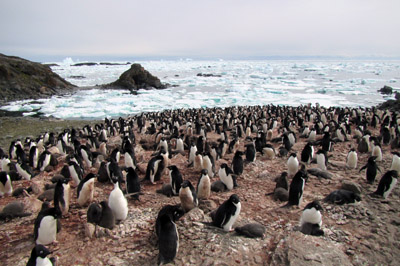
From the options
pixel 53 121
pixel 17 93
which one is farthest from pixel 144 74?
pixel 53 121

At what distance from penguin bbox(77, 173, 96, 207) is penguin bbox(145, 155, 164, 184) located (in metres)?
1.74

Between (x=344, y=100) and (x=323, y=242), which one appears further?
(x=344, y=100)

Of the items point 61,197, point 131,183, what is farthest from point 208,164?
point 61,197

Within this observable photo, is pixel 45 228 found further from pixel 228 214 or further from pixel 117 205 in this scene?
pixel 228 214

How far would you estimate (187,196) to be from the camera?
16.5 feet

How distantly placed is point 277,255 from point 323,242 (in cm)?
79

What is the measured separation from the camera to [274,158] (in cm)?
920

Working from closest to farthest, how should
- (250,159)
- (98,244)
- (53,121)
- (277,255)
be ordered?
(277,255) → (98,244) → (250,159) → (53,121)

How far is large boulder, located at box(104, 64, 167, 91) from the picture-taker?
4035cm

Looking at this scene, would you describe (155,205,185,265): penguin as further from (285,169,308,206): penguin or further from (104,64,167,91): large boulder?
(104,64,167,91): large boulder

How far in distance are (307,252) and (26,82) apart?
3694cm

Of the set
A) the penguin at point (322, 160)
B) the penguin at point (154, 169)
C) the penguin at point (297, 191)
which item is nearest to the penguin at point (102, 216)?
the penguin at point (154, 169)

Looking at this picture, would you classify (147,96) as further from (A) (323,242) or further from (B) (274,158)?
(A) (323,242)

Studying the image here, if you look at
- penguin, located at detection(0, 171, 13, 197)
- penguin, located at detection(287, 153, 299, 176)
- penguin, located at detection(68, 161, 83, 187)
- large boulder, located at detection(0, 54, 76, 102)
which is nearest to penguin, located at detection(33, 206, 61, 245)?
penguin, located at detection(68, 161, 83, 187)
